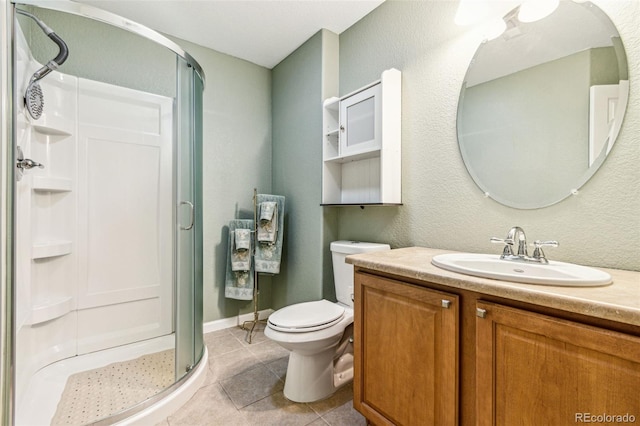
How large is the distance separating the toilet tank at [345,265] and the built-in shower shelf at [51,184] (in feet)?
5.69

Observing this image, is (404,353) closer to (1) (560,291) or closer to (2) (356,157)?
(1) (560,291)

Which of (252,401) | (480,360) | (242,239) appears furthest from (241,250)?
(480,360)

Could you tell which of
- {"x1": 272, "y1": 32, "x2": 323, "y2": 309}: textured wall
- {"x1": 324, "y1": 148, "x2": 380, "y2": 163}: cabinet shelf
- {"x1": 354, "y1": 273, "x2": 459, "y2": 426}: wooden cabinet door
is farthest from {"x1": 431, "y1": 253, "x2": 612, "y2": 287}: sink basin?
{"x1": 272, "y1": 32, "x2": 323, "y2": 309}: textured wall

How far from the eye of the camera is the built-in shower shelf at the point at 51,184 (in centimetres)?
166

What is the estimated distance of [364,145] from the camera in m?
1.86

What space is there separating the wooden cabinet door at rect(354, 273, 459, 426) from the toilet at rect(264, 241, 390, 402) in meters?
0.26

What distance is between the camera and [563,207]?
119 cm

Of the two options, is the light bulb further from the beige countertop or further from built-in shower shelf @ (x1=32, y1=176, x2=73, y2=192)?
built-in shower shelf @ (x1=32, y1=176, x2=73, y2=192)

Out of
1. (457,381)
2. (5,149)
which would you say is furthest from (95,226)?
(457,381)

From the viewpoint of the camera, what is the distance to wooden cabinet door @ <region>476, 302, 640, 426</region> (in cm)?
67

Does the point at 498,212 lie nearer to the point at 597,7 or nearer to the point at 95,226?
the point at 597,7

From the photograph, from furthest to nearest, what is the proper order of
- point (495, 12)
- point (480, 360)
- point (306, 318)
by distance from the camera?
point (306, 318), point (495, 12), point (480, 360)

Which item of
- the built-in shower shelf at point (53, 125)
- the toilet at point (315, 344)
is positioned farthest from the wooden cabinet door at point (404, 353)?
the built-in shower shelf at point (53, 125)
